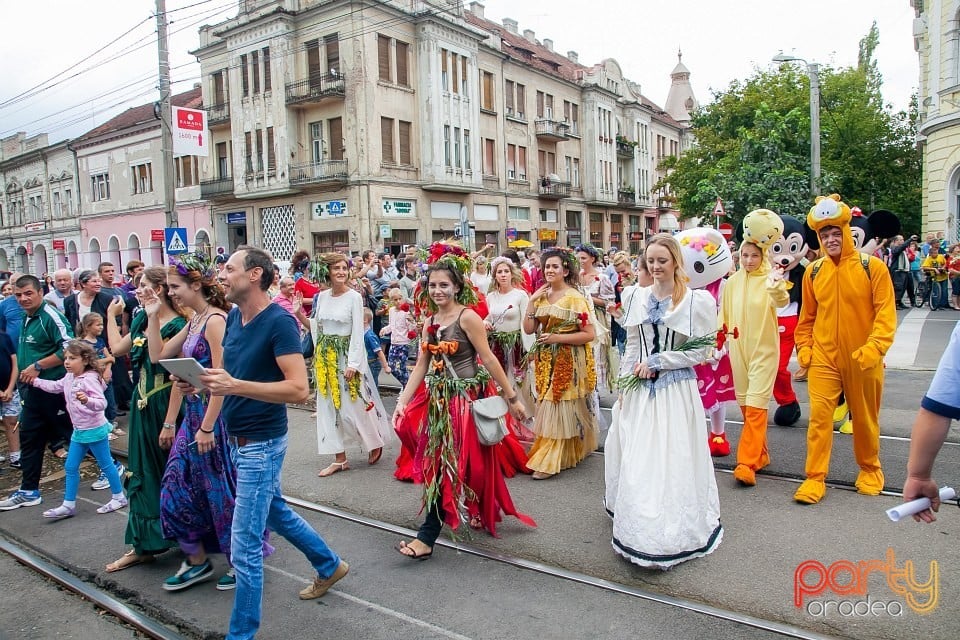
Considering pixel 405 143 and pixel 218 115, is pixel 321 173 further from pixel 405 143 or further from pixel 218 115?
pixel 218 115

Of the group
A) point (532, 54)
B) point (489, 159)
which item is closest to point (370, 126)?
point (489, 159)

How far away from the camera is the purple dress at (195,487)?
13.9ft

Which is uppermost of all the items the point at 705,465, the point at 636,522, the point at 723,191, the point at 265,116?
the point at 265,116

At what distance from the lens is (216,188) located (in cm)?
3344

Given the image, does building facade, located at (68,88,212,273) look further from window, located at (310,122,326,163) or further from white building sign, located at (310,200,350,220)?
window, located at (310,122,326,163)

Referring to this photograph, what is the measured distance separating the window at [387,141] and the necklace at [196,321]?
26304 millimetres

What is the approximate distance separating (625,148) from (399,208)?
23570 millimetres

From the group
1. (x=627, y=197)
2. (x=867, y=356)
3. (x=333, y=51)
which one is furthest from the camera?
(x=627, y=197)

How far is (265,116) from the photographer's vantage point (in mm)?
31047

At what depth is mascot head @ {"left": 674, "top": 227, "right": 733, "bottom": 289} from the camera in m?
5.70

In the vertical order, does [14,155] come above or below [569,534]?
above

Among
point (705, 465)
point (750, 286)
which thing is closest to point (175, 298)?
point (705, 465)

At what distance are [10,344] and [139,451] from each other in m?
3.16

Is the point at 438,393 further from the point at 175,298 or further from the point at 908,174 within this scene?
the point at 908,174
